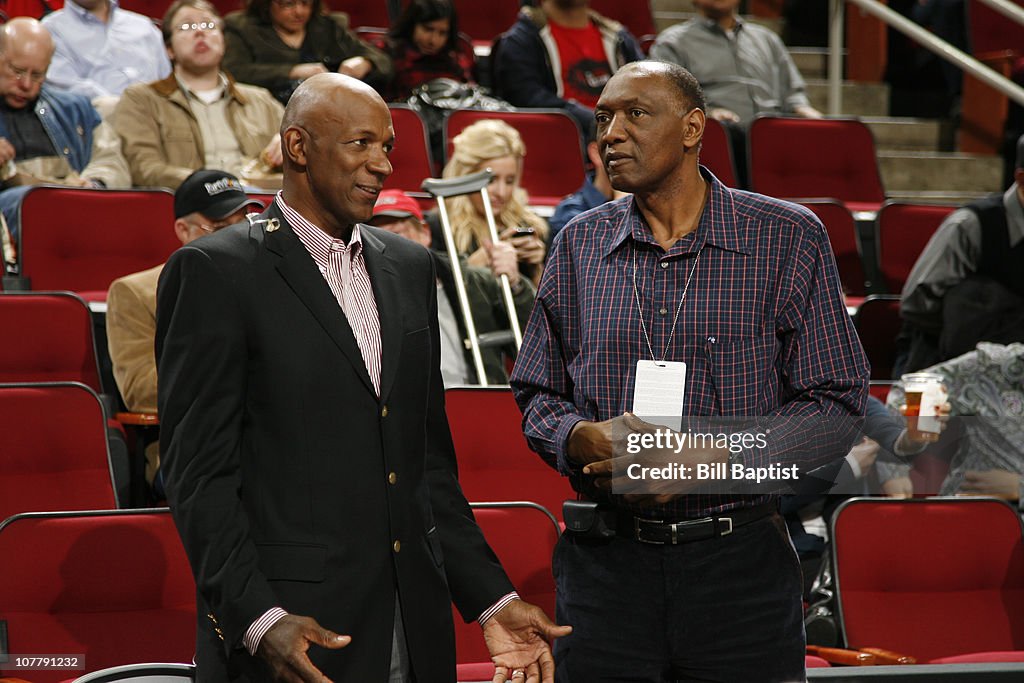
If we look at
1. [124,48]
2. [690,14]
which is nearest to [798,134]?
[690,14]

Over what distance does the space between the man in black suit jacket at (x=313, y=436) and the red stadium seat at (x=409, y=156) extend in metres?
3.14

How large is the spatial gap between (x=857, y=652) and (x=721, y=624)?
0.86 metres

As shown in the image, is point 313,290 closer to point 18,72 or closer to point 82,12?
point 18,72

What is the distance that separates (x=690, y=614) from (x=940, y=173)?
4780 millimetres

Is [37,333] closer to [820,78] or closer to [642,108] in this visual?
[642,108]

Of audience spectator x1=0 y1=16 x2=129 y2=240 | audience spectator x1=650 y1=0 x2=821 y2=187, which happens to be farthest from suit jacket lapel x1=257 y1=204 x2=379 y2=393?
audience spectator x1=650 y1=0 x2=821 y2=187

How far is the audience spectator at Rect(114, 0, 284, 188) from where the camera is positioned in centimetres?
440

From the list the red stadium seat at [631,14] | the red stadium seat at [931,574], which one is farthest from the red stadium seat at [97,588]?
the red stadium seat at [631,14]

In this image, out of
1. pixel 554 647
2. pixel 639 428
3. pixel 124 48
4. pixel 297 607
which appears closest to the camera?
pixel 297 607

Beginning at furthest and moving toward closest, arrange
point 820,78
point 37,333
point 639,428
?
point 820,78 → point 37,333 → point 639,428

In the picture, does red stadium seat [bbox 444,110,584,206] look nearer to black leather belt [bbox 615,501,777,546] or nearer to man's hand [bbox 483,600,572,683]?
black leather belt [bbox 615,501,777,546]

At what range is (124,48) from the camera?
4973 mm

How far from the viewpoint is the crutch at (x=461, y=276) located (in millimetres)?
3602

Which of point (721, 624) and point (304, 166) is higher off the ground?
point (304, 166)
